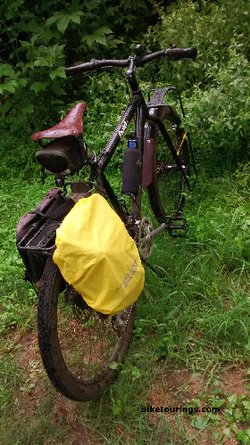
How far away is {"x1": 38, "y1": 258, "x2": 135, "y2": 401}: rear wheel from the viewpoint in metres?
1.61

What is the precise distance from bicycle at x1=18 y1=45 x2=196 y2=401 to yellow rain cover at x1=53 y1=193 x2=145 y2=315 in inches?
5.7

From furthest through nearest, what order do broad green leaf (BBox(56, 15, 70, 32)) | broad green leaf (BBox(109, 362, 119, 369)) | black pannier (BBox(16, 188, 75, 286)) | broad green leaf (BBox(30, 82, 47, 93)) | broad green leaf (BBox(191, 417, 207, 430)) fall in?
broad green leaf (BBox(30, 82, 47, 93)) < broad green leaf (BBox(56, 15, 70, 32)) < broad green leaf (BBox(109, 362, 119, 369)) < broad green leaf (BBox(191, 417, 207, 430)) < black pannier (BBox(16, 188, 75, 286))

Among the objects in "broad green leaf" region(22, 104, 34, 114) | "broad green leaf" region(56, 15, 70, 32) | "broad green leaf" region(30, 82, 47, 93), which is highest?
"broad green leaf" region(56, 15, 70, 32)

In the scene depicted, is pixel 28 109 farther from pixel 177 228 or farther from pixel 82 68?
pixel 177 228

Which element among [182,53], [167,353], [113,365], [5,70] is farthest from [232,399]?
[5,70]

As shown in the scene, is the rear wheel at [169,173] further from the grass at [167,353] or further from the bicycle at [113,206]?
the grass at [167,353]

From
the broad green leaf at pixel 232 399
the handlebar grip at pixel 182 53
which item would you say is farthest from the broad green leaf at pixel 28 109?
the broad green leaf at pixel 232 399

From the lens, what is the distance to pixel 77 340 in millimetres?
2270

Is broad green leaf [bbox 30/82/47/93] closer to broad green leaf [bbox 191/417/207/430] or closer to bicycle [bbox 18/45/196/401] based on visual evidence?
bicycle [bbox 18/45/196/401]

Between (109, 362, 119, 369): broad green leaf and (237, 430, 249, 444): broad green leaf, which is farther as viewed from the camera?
(109, 362, 119, 369): broad green leaf

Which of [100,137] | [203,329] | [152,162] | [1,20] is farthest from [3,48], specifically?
[203,329]

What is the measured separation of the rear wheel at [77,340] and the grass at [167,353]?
11cm

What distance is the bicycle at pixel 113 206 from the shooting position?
162 centimetres

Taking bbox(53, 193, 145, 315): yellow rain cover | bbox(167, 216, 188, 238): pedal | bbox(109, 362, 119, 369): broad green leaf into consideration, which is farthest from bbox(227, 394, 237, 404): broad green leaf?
bbox(167, 216, 188, 238): pedal
